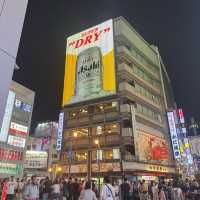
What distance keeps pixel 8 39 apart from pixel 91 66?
37.6 meters

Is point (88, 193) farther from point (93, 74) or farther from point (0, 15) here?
point (93, 74)

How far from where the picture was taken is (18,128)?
30.6 m

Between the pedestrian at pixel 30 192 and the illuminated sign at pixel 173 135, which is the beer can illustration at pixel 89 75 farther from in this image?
the pedestrian at pixel 30 192

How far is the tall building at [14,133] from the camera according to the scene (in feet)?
93.0

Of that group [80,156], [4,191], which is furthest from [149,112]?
[4,191]

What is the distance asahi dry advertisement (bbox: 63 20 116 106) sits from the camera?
124 ft

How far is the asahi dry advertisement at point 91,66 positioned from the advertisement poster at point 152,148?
907 centimetres

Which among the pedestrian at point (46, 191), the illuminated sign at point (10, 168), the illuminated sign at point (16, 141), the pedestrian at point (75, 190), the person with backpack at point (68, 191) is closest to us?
the pedestrian at point (46, 191)

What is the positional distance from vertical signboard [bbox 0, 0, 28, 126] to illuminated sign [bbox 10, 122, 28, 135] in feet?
94.8

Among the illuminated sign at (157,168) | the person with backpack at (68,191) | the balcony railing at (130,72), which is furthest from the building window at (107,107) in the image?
the person with backpack at (68,191)

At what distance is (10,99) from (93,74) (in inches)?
583

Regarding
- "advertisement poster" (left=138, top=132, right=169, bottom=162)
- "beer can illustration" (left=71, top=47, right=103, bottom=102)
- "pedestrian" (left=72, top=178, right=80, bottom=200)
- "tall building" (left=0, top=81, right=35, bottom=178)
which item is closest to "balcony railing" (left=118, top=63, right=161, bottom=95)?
"beer can illustration" (left=71, top=47, right=103, bottom=102)

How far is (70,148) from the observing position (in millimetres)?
36500

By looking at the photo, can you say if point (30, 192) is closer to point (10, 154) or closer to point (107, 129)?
point (10, 154)
